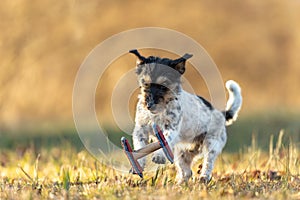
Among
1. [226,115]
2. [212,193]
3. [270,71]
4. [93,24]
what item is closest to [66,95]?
[93,24]

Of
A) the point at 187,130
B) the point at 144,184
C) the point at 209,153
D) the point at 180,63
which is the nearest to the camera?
the point at 144,184

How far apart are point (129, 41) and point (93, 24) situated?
5.54 ft

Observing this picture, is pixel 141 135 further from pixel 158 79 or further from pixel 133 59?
pixel 133 59

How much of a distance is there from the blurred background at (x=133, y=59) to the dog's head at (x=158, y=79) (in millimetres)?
4664

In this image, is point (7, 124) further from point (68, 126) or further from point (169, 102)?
point (169, 102)

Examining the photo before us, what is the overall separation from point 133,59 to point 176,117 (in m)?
11.8

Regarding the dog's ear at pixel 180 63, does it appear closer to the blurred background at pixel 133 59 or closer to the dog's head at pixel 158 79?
the dog's head at pixel 158 79

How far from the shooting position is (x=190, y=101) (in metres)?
6.89

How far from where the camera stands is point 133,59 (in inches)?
710

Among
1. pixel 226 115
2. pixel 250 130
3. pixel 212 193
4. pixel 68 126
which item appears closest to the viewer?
pixel 212 193

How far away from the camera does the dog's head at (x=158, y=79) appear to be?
6004 millimetres

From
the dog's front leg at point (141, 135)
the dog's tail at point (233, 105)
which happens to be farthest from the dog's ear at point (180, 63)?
the dog's tail at point (233, 105)

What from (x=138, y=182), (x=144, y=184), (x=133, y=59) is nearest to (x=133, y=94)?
(x=138, y=182)

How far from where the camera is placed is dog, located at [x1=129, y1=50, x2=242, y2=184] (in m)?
6.07
